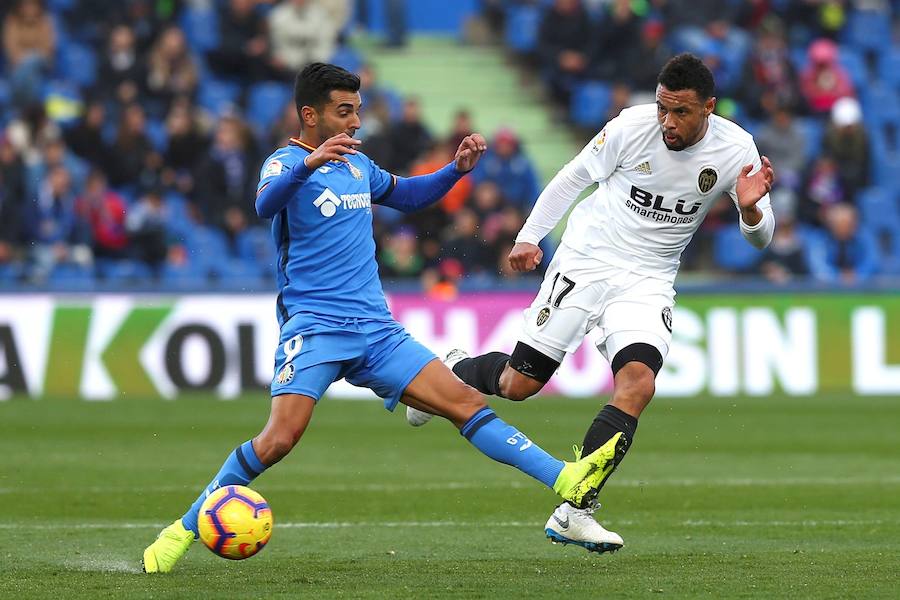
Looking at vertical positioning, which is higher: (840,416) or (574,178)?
(574,178)

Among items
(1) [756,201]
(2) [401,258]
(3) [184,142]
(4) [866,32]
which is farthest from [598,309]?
(4) [866,32]

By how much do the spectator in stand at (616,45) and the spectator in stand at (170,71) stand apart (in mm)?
5496

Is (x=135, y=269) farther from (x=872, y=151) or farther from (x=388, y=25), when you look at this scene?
(x=872, y=151)

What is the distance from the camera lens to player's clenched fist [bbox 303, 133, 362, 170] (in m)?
6.82

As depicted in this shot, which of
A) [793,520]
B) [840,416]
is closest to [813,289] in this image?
[840,416]

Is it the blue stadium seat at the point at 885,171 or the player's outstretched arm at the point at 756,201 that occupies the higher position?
the player's outstretched arm at the point at 756,201

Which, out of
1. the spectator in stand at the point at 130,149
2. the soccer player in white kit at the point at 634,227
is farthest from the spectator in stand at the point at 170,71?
the soccer player in white kit at the point at 634,227

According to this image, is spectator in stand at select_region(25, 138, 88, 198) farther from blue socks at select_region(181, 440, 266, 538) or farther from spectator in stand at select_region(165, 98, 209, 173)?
blue socks at select_region(181, 440, 266, 538)

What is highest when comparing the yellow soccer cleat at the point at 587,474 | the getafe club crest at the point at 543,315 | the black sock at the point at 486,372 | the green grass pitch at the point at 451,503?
the getafe club crest at the point at 543,315

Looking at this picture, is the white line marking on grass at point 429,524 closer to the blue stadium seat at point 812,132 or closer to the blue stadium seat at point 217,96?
the blue stadium seat at point 217,96

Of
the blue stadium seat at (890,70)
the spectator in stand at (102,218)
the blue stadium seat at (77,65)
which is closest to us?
the spectator in stand at (102,218)

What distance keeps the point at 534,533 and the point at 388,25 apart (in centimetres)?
1633

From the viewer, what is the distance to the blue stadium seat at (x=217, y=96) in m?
20.2

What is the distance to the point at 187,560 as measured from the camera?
780 cm
